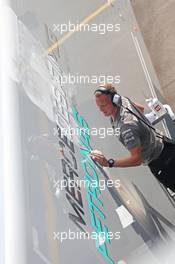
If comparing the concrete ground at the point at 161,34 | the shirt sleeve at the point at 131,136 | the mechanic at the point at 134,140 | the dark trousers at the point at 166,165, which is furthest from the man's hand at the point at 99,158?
the concrete ground at the point at 161,34

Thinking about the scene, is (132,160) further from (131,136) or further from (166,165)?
(166,165)

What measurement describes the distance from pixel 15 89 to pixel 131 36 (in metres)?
1.96

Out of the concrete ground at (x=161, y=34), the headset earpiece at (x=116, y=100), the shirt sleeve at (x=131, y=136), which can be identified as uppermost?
the concrete ground at (x=161, y=34)

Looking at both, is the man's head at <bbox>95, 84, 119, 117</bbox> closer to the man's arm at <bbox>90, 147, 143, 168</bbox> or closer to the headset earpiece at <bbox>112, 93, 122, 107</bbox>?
the headset earpiece at <bbox>112, 93, 122, 107</bbox>

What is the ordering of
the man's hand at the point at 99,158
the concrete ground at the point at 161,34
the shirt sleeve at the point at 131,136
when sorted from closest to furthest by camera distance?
the shirt sleeve at the point at 131,136
the man's hand at the point at 99,158
the concrete ground at the point at 161,34

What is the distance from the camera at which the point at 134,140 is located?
2.66 m

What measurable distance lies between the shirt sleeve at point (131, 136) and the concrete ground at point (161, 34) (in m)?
1.33

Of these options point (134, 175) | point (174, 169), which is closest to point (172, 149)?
point (174, 169)

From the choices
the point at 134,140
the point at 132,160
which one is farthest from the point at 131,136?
the point at 132,160

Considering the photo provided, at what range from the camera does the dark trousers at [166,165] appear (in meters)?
Result: 2.87

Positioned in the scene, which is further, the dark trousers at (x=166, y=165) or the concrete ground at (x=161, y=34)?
the concrete ground at (x=161, y=34)

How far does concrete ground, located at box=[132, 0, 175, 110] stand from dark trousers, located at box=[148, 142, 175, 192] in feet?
3.59

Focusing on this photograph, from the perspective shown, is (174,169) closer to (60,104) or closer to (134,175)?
(134,175)

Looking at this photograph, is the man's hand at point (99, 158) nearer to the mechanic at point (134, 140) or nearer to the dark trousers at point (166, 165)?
the mechanic at point (134, 140)
